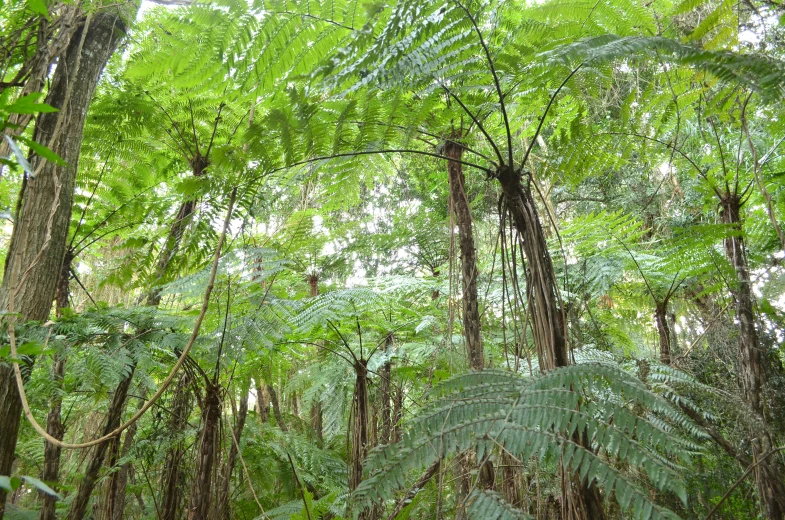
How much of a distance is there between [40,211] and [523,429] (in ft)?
7.02

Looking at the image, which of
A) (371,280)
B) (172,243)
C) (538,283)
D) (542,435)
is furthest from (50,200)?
(542,435)

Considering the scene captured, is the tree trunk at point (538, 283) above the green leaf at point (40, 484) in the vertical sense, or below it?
above

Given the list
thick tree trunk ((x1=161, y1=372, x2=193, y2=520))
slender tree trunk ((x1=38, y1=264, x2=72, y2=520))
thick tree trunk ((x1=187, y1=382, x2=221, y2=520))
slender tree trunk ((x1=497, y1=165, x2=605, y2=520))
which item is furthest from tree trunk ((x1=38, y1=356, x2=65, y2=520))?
slender tree trunk ((x1=497, y1=165, x2=605, y2=520))

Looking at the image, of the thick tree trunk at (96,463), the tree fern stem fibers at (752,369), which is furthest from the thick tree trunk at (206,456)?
the tree fern stem fibers at (752,369)

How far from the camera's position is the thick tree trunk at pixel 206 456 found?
176 cm

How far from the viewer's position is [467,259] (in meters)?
2.29

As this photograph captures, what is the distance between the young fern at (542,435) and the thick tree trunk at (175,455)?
127 cm

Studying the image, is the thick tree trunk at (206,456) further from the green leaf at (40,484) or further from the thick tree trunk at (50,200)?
the green leaf at (40,484)

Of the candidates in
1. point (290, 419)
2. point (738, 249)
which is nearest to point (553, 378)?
point (738, 249)

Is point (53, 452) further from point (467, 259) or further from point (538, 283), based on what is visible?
point (538, 283)

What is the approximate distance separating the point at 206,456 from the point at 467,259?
142cm

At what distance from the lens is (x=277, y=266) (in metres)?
1.98

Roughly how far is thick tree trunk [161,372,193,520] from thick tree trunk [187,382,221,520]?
179 mm

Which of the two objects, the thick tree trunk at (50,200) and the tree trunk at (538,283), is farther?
the thick tree trunk at (50,200)
